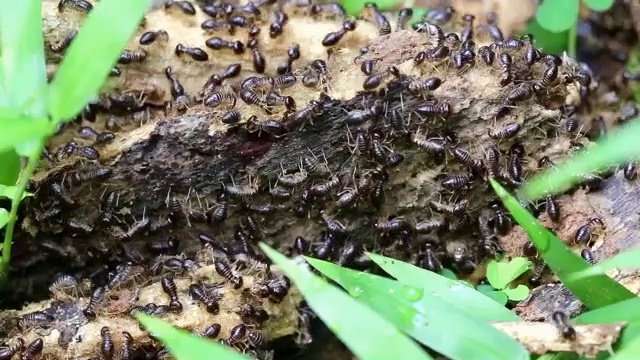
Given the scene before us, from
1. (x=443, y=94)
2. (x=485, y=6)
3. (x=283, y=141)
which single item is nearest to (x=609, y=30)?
(x=485, y=6)

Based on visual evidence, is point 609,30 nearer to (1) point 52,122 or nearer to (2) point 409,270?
(2) point 409,270

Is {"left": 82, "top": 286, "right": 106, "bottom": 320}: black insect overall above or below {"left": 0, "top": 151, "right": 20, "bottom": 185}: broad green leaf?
below

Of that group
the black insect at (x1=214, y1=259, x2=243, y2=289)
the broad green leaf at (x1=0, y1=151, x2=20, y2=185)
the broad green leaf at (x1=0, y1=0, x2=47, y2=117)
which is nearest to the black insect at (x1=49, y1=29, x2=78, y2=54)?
the broad green leaf at (x1=0, y1=151, x2=20, y2=185)

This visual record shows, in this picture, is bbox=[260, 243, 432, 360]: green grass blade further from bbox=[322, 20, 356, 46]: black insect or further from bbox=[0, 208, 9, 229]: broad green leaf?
bbox=[322, 20, 356, 46]: black insect

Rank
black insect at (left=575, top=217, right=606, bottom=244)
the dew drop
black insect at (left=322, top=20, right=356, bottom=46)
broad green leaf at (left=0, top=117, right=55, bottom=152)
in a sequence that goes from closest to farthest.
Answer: broad green leaf at (left=0, top=117, right=55, bottom=152) → the dew drop → black insect at (left=575, top=217, right=606, bottom=244) → black insect at (left=322, top=20, right=356, bottom=46)

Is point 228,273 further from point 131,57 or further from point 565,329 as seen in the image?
point 565,329

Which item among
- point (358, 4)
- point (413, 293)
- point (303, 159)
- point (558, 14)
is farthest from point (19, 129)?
point (558, 14)

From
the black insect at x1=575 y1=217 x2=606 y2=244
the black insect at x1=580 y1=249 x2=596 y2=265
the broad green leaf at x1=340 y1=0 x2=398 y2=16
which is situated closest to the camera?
the black insect at x1=580 y1=249 x2=596 y2=265

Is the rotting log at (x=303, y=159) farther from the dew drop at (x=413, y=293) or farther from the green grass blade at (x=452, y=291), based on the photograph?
the dew drop at (x=413, y=293)

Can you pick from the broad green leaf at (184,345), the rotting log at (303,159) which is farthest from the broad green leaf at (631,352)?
the rotting log at (303,159)
